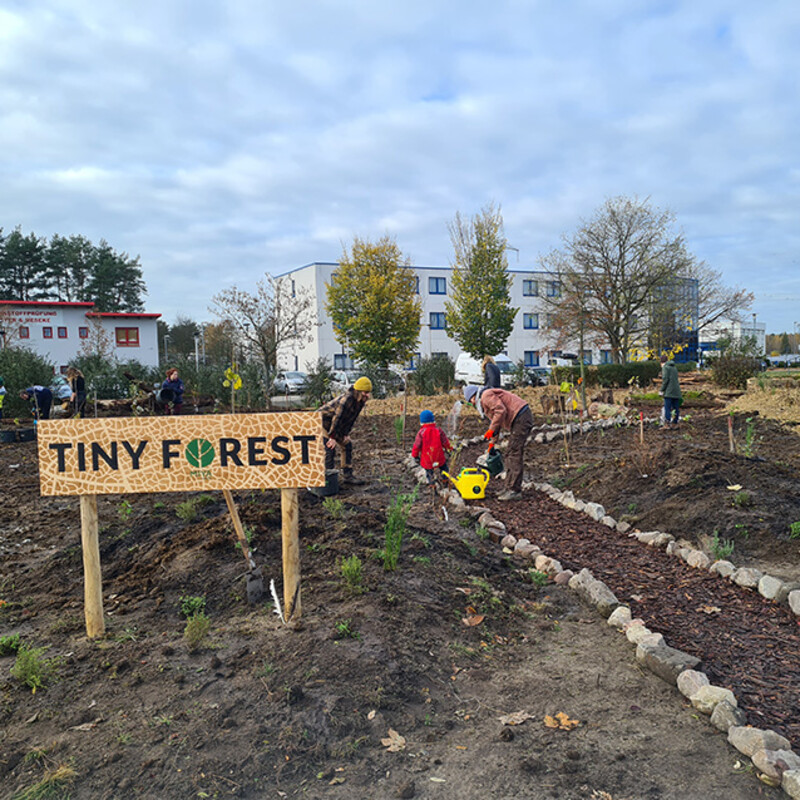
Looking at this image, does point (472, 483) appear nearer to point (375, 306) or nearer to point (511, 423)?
point (511, 423)

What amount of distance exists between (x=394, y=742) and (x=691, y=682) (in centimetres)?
156

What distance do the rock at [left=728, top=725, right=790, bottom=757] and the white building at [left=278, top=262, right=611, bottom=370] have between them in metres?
40.4

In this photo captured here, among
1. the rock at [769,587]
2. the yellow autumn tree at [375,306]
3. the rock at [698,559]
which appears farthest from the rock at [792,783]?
the yellow autumn tree at [375,306]

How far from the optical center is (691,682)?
10.5 feet

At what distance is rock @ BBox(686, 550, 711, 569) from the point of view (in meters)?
5.15

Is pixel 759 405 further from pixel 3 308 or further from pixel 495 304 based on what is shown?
pixel 3 308

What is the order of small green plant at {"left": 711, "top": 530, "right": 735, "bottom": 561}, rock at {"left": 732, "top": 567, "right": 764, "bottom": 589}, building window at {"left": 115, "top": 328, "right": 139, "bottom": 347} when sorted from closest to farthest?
rock at {"left": 732, "top": 567, "right": 764, "bottom": 589} < small green plant at {"left": 711, "top": 530, "right": 735, "bottom": 561} < building window at {"left": 115, "top": 328, "right": 139, "bottom": 347}

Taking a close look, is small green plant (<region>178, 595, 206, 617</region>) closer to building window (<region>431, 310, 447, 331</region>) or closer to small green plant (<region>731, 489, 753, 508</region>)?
small green plant (<region>731, 489, 753, 508</region>)

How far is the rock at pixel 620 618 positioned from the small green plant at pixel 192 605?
2.58 m

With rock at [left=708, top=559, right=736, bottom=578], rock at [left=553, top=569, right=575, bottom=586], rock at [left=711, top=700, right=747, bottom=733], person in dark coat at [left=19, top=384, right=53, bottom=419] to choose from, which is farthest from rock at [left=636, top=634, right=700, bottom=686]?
person in dark coat at [left=19, top=384, right=53, bottom=419]

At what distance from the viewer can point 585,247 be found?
2945 cm

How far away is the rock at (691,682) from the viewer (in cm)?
316

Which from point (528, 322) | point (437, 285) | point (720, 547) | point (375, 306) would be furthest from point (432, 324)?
point (720, 547)

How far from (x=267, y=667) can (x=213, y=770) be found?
0.64m
